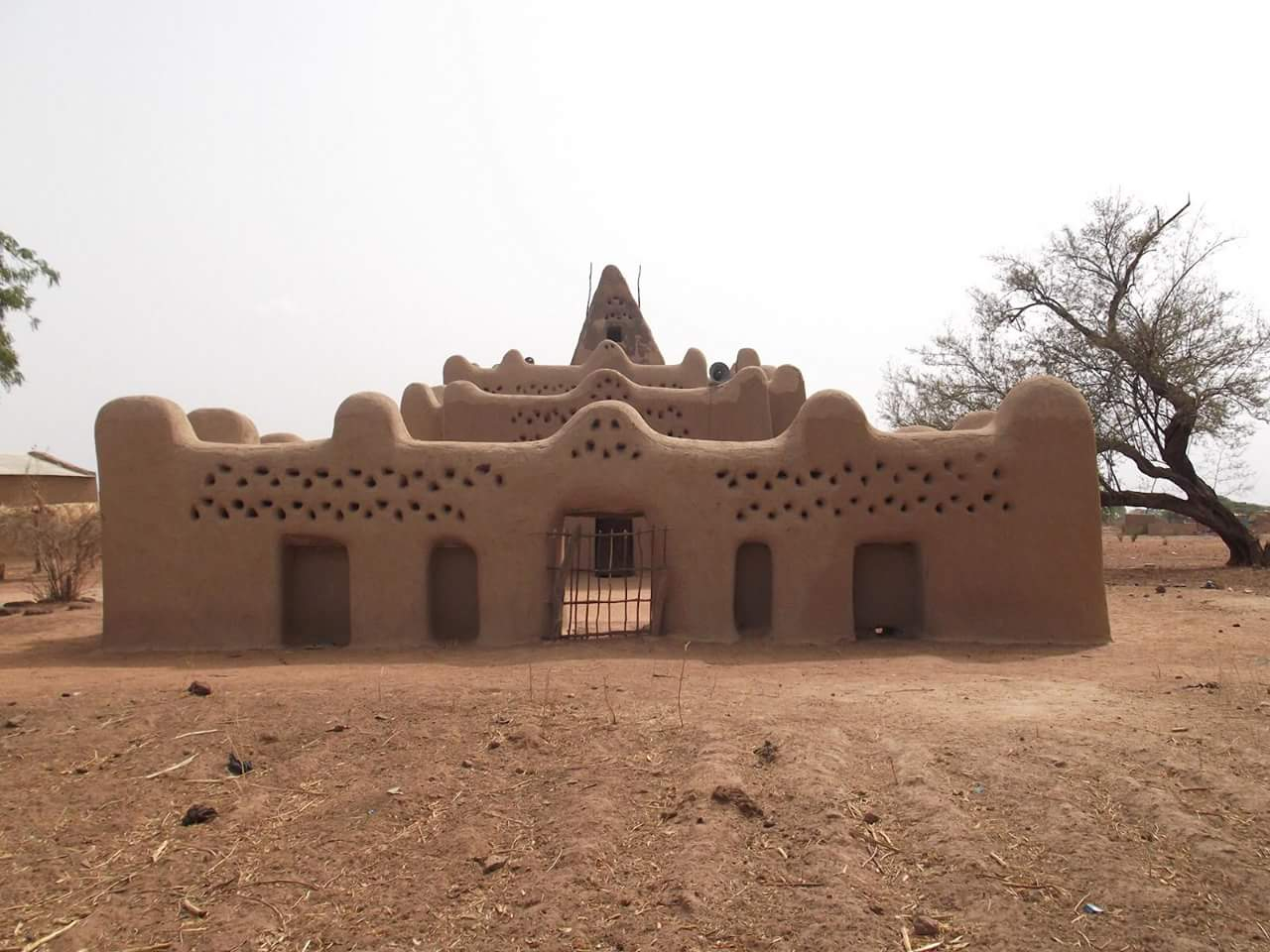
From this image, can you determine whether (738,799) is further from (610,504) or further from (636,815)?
(610,504)

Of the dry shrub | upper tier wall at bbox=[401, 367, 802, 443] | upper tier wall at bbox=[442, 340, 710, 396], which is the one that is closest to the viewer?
the dry shrub

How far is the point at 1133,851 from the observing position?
353cm

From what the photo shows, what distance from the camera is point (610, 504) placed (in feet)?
28.1

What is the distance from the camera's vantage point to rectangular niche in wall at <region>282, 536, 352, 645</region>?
8711mm

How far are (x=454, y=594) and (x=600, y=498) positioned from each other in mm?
1785

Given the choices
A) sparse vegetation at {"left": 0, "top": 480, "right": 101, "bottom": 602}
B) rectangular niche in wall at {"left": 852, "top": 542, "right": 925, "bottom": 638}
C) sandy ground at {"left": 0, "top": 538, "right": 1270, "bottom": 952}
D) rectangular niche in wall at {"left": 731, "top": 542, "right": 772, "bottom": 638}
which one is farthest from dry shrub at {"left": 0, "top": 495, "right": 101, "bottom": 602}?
rectangular niche in wall at {"left": 852, "top": 542, "right": 925, "bottom": 638}

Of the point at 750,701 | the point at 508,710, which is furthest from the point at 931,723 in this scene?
the point at 508,710

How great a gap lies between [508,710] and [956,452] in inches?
211

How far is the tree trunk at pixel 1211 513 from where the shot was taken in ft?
53.7

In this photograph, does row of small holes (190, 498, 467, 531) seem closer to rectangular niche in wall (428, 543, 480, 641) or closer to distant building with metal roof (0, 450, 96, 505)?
rectangular niche in wall (428, 543, 480, 641)

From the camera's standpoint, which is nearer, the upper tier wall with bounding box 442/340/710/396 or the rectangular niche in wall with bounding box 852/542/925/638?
the rectangular niche in wall with bounding box 852/542/925/638

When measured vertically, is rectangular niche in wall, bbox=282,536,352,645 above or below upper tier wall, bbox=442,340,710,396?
below

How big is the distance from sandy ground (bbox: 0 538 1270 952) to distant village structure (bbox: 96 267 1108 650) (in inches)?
81.8

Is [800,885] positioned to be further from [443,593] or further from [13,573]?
[13,573]
